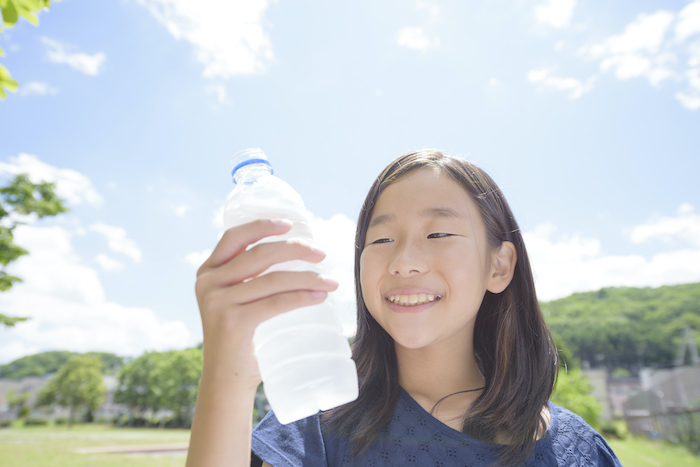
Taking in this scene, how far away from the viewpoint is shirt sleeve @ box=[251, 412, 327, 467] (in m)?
1.44

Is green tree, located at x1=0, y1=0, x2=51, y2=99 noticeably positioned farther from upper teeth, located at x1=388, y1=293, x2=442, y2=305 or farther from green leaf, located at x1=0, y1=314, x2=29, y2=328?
green leaf, located at x1=0, y1=314, x2=29, y2=328

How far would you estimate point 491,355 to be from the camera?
82.3 inches

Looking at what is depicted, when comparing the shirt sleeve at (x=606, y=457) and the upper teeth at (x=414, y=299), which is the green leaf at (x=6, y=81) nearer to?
the upper teeth at (x=414, y=299)

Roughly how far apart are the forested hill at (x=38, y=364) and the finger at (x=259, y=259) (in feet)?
279

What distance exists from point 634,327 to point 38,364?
4279 inches

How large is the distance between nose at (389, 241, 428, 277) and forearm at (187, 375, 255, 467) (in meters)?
0.69

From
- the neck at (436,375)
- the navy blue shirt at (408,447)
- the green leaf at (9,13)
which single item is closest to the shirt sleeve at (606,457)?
the navy blue shirt at (408,447)

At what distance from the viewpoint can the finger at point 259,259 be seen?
98 cm

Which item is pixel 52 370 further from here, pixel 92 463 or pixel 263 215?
pixel 263 215

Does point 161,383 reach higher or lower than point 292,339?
higher

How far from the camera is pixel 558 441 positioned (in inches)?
67.6

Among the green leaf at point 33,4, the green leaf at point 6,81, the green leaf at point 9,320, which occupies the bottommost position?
the green leaf at point 9,320

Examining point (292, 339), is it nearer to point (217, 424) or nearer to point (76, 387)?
point (217, 424)

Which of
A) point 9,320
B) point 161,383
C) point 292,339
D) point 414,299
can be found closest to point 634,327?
point 161,383
